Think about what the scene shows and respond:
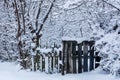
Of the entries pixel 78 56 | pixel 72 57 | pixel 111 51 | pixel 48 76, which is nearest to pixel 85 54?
pixel 78 56

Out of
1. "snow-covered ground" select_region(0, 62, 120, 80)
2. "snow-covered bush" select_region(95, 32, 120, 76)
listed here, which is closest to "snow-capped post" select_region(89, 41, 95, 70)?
"snow-covered ground" select_region(0, 62, 120, 80)

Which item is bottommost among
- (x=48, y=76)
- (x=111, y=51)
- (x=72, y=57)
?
(x=48, y=76)

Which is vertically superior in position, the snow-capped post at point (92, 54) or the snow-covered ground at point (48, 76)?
the snow-capped post at point (92, 54)

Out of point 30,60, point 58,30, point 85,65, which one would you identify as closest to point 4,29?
point 58,30

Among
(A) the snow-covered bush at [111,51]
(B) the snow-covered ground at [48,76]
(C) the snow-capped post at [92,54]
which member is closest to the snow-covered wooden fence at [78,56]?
(C) the snow-capped post at [92,54]

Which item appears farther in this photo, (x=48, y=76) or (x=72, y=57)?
(x=72, y=57)

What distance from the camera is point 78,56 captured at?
1094 centimetres

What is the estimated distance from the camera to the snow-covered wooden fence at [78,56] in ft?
35.4

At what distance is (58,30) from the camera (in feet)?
49.3

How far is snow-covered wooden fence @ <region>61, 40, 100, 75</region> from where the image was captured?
10.8 metres

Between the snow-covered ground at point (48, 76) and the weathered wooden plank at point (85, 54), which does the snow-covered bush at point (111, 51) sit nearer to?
the snow-covered ground at point (48, 76)

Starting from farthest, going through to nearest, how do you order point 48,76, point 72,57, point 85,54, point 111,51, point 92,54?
1. point 92,54
2. point 85,54
3. point 72,57
4. point 48,76
5. point 111,51

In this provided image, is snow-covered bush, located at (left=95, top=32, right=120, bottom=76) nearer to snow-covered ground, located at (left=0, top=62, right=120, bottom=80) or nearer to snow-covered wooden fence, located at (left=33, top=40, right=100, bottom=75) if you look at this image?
snow-covered ground, located at (left=0, top=62, right=120, bottom=80)

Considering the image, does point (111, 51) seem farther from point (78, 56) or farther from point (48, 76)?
point (48, 76)
